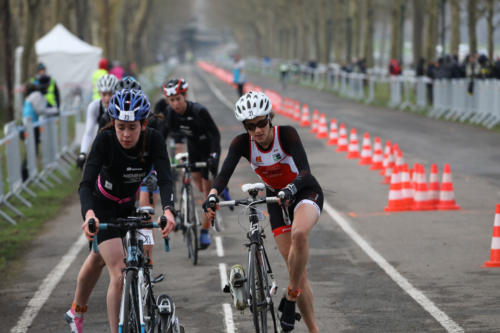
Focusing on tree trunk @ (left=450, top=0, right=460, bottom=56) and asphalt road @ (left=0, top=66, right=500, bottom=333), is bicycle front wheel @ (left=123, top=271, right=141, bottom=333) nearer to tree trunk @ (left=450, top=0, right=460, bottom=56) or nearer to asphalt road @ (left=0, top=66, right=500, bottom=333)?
asphalt road @ (left=0, top=66, right=500, bottom=333)

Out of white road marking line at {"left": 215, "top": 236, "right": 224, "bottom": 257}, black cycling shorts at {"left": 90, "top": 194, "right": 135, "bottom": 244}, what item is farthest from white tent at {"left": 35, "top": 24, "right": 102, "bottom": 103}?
black cycling shorts at {"left": 90, "top": 194, "right": 135, "bottom": 244}

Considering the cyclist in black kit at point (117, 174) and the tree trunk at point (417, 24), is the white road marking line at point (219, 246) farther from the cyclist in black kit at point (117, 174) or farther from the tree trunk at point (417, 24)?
the tree trunk at point (417, 24)

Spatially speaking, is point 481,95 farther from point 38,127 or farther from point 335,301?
point 335,301

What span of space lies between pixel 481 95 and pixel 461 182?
38.8ft

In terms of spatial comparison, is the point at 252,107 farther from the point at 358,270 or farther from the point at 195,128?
the point at 195,128

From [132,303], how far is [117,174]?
116cm

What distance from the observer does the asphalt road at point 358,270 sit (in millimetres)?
8648

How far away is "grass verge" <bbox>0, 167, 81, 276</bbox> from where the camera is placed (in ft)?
41.4

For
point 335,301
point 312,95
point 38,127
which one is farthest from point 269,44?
point 335,301

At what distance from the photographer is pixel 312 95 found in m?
54.3

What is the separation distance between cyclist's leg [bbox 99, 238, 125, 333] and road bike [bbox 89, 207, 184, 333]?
10 cm

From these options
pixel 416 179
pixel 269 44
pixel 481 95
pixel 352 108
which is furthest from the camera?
pixel 269 44

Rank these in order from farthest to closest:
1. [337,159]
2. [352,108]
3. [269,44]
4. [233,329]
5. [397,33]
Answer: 1. [269,44]
2. [397,33]
3. [352,108]
4. [337,159]
5. [233,329]

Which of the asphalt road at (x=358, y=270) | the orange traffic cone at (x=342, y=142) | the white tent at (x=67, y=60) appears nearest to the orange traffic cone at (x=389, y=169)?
the asphalt road at (x=358, y=270)
